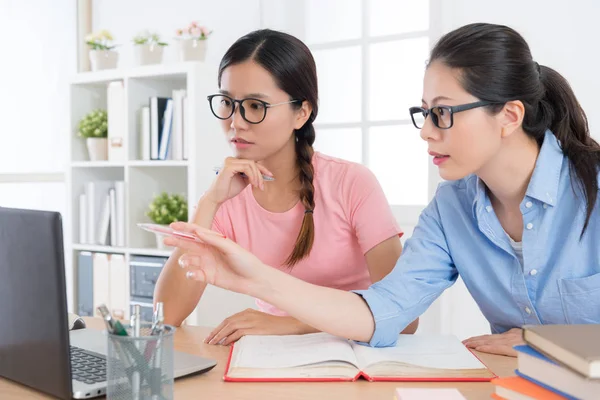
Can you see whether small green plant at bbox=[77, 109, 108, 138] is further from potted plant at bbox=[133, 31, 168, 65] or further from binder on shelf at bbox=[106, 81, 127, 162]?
potted plant at bbox=[133, 31, 168, 65]

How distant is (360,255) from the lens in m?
1.95

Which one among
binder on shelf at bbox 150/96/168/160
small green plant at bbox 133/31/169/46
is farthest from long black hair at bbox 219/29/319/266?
small green plant at bbox 133/31/169/46

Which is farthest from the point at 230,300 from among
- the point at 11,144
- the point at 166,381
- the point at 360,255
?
the point at 166,381

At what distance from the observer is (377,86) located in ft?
10.6

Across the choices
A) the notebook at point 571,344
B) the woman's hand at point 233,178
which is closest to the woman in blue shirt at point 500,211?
the notebook at point 571,344

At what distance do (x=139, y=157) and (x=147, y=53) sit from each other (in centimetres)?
51

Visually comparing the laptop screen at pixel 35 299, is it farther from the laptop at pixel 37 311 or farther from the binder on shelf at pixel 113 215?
the binder on shelf at pixel 113 215

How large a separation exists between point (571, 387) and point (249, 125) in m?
1.11

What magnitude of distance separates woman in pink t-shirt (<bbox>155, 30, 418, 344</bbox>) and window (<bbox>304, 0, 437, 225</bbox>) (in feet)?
3.95

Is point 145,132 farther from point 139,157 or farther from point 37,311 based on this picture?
point 37,311

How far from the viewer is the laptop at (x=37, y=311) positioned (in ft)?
3.18

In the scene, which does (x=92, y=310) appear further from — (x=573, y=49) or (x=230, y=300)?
(x=573, y=49)

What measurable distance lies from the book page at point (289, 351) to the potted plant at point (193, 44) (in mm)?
2087

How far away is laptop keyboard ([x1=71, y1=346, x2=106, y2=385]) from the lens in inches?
43.5
